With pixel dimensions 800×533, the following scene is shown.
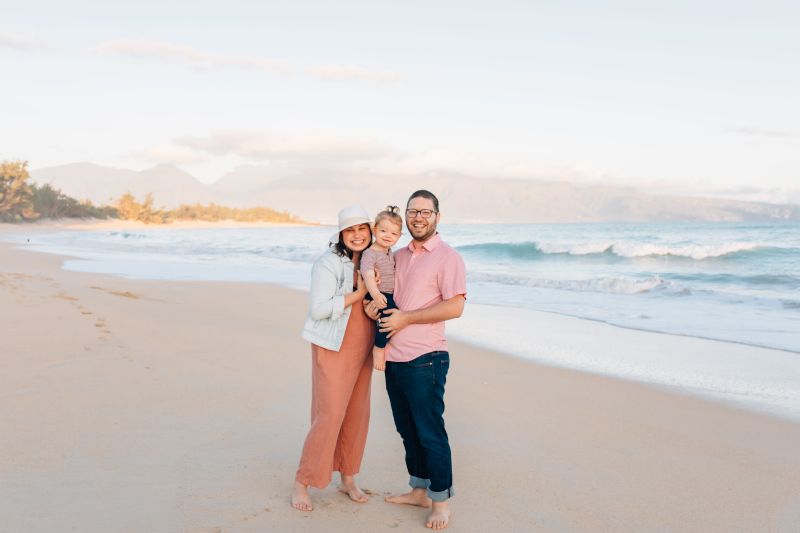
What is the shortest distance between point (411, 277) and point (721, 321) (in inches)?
357

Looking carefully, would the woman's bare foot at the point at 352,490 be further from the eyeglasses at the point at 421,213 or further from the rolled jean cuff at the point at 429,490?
the eyeglasses at the point at 421,213

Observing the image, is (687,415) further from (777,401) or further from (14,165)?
(14,165)

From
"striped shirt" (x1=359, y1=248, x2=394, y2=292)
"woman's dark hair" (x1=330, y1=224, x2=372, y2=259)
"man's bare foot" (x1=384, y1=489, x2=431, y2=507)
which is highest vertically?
"woman's dark hair" (x1=330, y1=224, x2=372, y2=259)

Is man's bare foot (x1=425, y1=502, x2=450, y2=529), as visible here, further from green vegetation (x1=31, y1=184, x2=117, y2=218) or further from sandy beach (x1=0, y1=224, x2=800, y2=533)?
green vegetation (x1=31, y1=184, x2=117, y2=218)

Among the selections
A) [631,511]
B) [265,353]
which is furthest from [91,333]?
[631,511]

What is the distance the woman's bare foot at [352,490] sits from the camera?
3.51 meters

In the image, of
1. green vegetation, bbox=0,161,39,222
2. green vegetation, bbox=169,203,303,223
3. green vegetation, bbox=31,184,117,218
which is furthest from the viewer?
green vegetation, bbox=169,203,303,223

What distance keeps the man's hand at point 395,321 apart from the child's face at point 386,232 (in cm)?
36

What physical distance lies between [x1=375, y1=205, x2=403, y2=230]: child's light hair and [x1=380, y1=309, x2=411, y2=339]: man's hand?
0.46 meters

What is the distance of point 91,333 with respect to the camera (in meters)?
6.87

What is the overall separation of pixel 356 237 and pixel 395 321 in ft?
1.67

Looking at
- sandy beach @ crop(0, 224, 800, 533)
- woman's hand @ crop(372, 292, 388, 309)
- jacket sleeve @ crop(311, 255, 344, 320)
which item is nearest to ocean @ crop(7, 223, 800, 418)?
sandy beach @ crop(0, 224, 800, 533)

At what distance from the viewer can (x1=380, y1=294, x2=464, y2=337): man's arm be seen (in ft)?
10.6

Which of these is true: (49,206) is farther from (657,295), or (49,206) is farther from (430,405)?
(430,405)
